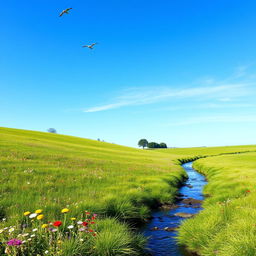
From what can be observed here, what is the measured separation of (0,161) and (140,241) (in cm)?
1466

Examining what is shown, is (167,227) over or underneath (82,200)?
underneath

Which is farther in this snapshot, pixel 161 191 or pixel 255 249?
pixel 161 191

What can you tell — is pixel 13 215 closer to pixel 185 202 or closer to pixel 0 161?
pixel 0 161

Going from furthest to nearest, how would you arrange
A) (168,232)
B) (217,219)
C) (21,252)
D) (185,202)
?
A: (185,202) → (168,232) → (217,219) → (21,252)

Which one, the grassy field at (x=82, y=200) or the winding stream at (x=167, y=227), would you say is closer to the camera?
the grassy field at (x=82, y=200)

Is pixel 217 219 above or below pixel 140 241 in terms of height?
above

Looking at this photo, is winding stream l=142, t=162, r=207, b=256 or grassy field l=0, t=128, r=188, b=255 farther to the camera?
winding stream l=142, t=162, r=207, b=256

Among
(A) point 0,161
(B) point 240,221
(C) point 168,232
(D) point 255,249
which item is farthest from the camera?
(A) point 0,161

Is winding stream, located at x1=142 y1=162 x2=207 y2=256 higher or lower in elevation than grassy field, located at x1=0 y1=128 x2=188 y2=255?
lower

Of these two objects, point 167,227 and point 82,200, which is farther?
point 82,200

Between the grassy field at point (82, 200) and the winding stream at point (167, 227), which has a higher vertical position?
the grassy field at point (82, 200)

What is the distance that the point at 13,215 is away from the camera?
25.9ft

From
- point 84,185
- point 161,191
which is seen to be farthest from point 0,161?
point 161,191

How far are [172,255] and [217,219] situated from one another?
2.53 m
